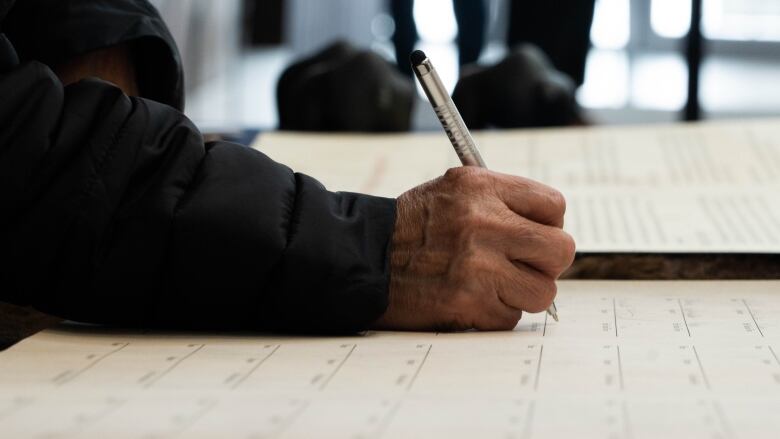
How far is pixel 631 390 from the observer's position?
588 mm

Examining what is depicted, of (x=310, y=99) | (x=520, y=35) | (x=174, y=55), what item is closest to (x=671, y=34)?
(x=520, y=35)

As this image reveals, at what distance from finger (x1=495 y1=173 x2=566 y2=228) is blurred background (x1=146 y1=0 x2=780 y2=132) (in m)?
2.25

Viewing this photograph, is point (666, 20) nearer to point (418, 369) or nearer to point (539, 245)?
point (539, 245)

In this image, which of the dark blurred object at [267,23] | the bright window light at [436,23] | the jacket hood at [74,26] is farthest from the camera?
the dark blurred object at [267,23]

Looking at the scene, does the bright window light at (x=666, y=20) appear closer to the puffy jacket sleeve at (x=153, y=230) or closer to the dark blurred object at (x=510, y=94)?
the dark blurred object at (x=510, y=94)

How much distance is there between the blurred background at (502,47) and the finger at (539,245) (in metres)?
2.27

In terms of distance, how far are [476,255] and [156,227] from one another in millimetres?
202

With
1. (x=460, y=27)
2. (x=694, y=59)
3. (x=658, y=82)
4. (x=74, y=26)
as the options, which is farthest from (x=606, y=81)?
(x=74, y=26)

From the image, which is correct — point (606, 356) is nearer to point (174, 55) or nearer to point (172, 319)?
point (172, 319)

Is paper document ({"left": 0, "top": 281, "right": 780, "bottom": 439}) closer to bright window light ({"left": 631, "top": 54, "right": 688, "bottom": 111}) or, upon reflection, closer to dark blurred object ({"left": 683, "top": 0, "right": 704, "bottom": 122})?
dark blurred object ({"left": 683, "top": 0, "right": 704, "bottom": 122})

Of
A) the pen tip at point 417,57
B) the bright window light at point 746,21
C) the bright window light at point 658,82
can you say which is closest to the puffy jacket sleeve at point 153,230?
the pen tip at point 417,57

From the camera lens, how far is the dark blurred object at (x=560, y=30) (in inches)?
155

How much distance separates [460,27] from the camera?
471 centimetres

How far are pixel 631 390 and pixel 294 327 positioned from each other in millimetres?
246
